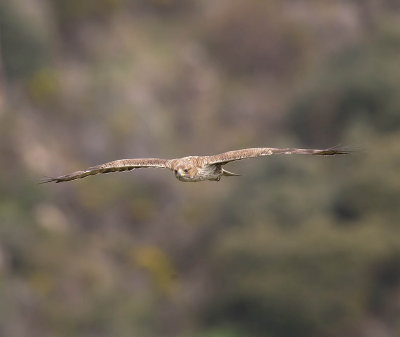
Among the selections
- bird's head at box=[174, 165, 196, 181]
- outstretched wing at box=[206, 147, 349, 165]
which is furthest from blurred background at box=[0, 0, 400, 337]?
outstretched wing at box=[206, 147, 349, 165]

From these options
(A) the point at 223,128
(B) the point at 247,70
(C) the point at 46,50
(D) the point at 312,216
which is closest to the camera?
(D) the point at 312,216

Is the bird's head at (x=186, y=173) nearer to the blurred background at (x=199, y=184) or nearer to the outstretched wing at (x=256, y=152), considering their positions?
the outstretched wing at (x=256, y=152)

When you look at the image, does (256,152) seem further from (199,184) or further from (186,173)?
(199,184)

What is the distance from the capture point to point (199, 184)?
7406 cm

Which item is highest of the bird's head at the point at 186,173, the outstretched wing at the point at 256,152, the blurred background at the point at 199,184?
the blurred background at the point at 199,184

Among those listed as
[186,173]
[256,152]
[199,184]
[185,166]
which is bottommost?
[256,152]

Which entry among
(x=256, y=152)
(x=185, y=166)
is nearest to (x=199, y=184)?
(x=185, y=166)

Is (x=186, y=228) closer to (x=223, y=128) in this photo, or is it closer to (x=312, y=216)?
(x=312, y=216)

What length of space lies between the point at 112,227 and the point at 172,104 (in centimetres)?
1536

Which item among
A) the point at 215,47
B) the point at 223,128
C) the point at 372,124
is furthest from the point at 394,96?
the point at 215,47

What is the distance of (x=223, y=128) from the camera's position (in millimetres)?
82500

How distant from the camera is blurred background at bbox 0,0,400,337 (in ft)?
200

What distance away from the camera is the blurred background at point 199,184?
61031mm

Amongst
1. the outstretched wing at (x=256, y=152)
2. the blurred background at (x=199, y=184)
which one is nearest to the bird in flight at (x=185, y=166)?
the outstretched wing at (x=256, y=152)
